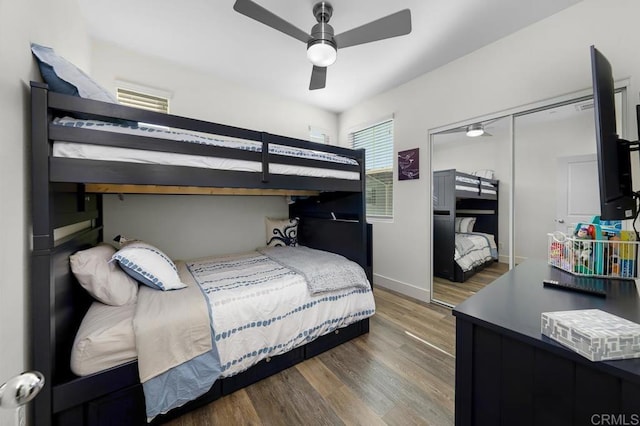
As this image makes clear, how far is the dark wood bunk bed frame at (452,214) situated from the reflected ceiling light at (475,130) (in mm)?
401

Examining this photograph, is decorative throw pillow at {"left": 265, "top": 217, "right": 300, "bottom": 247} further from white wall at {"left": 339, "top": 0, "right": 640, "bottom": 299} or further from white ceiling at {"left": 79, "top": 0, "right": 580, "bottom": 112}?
white ceiling at {"left": 79, "top": 0, "right": 580, "bottom": 112}

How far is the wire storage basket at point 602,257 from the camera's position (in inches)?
42.8

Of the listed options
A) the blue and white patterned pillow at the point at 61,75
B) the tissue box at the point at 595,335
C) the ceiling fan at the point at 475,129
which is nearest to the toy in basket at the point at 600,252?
the tissue box at the point at 595,335

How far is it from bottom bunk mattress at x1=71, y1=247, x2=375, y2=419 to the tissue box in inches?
50.8

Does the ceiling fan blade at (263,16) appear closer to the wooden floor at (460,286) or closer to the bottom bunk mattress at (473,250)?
the bottom bunk mattress at (473,250)

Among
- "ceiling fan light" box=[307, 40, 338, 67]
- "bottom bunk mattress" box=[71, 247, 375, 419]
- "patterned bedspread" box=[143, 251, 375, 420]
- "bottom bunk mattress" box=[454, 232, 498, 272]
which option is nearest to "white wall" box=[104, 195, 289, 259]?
"bottom bunk mattress" box=[71, 247, 375, 419]

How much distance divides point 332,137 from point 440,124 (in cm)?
176

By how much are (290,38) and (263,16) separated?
710 mm

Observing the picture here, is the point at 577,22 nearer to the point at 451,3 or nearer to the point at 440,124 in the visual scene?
the point at 451,3

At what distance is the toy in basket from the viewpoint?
109 centimetres

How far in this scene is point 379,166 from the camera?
3.40m

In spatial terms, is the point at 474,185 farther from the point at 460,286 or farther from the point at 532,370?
the point at 532,370

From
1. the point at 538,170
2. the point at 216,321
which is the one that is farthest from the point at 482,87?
the point at 216,321

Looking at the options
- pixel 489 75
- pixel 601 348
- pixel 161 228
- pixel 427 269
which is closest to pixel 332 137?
pixel 489 75
